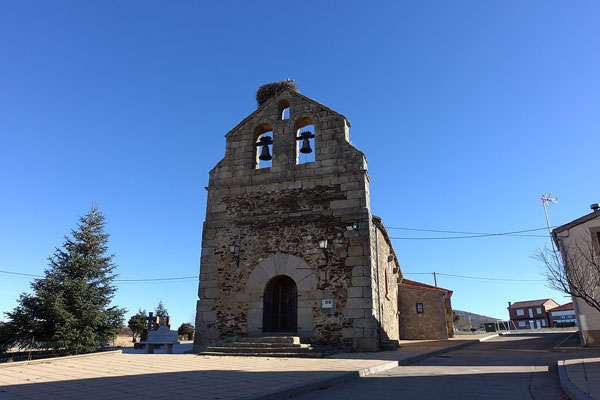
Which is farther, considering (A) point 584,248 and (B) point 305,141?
(B) point 305,141

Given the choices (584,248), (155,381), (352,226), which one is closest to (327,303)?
(352,226)

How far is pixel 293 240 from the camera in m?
11.6

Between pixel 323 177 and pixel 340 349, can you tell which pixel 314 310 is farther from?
pixel 323 177

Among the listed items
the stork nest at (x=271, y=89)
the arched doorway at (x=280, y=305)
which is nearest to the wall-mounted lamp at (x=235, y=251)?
the arched doorway at (x=280, y=305)

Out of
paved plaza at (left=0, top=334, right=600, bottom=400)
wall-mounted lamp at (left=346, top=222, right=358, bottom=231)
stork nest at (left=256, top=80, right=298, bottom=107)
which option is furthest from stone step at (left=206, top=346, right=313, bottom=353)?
stork nest at (left=256, top=80, right=298, bottom=107)

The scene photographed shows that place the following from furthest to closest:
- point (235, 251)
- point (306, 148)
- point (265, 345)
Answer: point (306, 148)
point (235, 251)
point (265, 345)

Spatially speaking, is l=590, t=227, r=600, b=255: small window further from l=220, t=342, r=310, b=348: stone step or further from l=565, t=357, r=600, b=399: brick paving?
l=220, t=342, r=310, b=348: stone step

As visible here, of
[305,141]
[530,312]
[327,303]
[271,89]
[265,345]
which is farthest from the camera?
[530,312]

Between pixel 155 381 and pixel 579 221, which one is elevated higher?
pixel 579 221

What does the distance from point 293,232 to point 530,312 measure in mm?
69016

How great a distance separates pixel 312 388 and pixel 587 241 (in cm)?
1085

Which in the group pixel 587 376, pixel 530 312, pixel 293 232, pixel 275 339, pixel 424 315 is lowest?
pixel 587 376

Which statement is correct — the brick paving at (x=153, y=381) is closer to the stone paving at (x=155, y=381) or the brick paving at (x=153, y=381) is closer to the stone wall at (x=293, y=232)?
the stone paving at (x=155, y=381)

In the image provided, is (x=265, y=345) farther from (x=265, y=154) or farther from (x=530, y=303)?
(x=530, y=303)
